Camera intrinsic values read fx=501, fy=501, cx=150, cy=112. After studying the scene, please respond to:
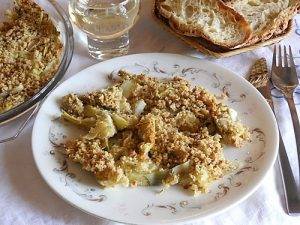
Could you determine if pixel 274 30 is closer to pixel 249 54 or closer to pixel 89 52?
pixel 249 54

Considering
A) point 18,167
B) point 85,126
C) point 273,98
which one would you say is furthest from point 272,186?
point 18,167

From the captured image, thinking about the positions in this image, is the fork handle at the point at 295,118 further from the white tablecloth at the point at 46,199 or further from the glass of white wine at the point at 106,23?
the glass of white wine at the point at 106,23

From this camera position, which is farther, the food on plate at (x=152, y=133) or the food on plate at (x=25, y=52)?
the food on plate at (x=25, y=52)

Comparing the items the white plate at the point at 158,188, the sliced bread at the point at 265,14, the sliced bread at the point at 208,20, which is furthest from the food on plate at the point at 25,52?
the sliced bread at the point at 265,14

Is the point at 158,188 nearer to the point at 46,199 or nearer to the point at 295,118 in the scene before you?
the point at 46,199

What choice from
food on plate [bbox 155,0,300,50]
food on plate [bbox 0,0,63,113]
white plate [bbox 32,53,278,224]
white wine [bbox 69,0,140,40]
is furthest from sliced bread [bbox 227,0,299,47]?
food on plate [bbox 0,0,63,113]

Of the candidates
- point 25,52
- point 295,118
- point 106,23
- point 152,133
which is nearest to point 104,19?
point 106,23

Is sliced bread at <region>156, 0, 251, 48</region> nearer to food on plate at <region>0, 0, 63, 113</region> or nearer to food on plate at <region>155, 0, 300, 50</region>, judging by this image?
food on plate at <region>155, 0, 300, 50</region>
